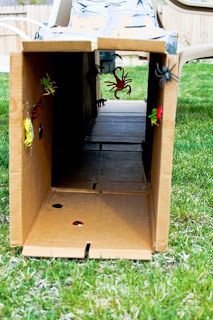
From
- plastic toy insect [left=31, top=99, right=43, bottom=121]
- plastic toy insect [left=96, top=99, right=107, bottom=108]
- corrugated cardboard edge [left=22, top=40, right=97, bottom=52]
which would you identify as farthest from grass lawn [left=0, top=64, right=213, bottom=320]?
plastic toy insect [left=96, top=99, right=107, bottom=108]

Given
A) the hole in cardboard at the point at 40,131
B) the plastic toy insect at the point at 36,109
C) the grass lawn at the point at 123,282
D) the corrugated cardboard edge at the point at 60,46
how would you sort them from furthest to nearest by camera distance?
the hole in cardboard at the point at 40,131 → the plastic toy insect at the point at 36,109 → the corrugated cardboard edge at the point at 60,46 → the grass lawn at the point at 123,282

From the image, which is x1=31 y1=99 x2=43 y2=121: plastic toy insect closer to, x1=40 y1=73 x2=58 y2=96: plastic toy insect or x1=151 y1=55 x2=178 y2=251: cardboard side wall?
x1=40 y1=73 x2=58 y2=96: plastic toy insect

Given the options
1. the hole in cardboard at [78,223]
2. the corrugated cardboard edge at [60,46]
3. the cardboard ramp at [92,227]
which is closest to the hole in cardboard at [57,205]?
the cardboard ramp at [92,227]

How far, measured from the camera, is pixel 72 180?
1.69 metres

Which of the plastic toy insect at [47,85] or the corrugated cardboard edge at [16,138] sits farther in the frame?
the plastic toy insect at [47,85]

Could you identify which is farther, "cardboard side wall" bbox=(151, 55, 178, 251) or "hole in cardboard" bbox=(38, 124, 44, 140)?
"hole in cardboard" bbox=(38, 124, 44, 140)

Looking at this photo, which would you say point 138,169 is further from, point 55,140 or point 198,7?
point 198,7

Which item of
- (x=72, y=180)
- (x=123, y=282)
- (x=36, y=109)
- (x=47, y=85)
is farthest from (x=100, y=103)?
(x=123, y=282)

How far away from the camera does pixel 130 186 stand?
163 centimetres

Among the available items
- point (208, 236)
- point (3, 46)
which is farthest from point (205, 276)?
point (3, 46)

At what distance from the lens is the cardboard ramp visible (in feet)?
3.65

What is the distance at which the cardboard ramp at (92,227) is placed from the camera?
111 centimetres

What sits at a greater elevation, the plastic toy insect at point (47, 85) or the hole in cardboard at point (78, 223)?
the plastic toy insect at point (47, 85)

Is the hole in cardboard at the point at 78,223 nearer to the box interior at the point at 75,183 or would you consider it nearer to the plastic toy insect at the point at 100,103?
the box interior at the point at 75,183
